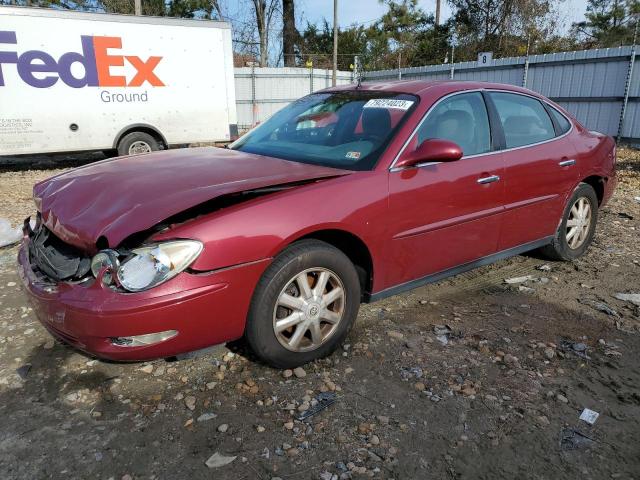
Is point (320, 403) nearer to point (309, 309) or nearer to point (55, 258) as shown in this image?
point (309, 309)

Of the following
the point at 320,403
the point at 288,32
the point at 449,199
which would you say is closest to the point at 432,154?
the point at 449,199

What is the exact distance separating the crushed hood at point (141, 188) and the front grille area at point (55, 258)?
90mm

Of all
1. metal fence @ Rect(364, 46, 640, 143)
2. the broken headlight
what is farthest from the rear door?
metal fence @ Rect(364, 46, 640, 143)

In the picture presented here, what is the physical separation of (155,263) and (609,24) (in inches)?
1351

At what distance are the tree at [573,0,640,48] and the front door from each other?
27.1 metres

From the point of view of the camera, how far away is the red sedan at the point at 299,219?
2.37m

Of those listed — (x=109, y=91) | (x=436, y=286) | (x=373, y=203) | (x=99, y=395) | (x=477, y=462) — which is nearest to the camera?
(x=477, y=462)

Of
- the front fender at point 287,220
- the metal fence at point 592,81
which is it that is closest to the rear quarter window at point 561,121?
the front fender at point 287,220

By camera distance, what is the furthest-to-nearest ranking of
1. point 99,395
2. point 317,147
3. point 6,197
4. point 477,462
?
point 6,197, point 317,147, point 99,395, point 477,462

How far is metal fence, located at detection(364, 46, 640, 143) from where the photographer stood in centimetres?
1210

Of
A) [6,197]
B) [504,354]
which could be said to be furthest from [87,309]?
[6,197]

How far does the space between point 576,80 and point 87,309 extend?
46.5 feet

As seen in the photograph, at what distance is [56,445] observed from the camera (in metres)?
2.29

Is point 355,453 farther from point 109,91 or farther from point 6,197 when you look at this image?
point 109,91
